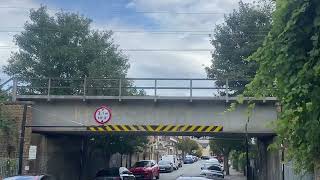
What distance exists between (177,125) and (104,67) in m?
16.9

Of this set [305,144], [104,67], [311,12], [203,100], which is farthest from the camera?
[104,67]

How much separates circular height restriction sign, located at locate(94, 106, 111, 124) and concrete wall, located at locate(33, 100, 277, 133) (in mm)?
257

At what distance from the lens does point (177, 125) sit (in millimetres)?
26984

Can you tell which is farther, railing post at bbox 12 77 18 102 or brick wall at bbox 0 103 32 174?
railing post at bbox 12 77 18 102

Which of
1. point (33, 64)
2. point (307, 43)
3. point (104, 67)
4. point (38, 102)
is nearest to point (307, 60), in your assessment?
point (307, 43)

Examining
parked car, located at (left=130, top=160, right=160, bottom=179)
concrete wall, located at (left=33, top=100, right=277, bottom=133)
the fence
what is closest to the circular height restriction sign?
concrete wall, located at (left=33, top=100, right=277, bottom=133)

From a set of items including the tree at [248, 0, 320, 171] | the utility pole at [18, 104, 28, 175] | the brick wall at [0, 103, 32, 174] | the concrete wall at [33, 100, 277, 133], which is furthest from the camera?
the concrete wall at [33, 100, 277, 133]

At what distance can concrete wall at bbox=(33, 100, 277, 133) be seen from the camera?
87.9 feet

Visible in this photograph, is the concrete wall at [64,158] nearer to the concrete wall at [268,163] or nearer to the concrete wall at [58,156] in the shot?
the concrete wall at [58,156]

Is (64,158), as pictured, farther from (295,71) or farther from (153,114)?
(295,71)

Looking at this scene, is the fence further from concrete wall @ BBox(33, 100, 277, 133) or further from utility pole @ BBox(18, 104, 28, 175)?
concrete wall @ BBox(33, 100, 277, 133)

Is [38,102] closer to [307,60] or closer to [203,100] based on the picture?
[203,100]

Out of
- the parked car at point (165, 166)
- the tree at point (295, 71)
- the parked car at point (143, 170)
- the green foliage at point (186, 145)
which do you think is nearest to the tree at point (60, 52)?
the parked car at point (143, 170)

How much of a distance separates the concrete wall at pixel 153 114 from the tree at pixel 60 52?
1506cm
